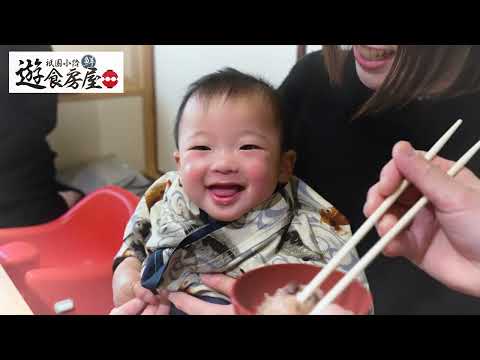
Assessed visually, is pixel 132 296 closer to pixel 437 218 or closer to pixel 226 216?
Answer: pixel 226 216

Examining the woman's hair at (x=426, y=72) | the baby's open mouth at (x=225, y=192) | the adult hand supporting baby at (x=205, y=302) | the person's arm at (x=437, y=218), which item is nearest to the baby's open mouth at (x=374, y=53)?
the woman's hair at (x=426, y=72)

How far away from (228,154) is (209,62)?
0.12 m

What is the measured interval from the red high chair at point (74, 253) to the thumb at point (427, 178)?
373 millimetres

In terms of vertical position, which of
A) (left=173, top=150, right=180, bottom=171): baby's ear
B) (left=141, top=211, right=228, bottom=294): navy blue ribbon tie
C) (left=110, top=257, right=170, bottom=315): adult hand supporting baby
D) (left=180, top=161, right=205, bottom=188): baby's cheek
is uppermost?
(left=173, top=150, right=180, bottom=171): baby's ear

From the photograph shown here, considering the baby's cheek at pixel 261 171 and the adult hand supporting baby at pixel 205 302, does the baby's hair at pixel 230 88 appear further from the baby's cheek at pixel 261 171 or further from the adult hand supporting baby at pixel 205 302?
the adult hand supporting baby at pixel 205 302

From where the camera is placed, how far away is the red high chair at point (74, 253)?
0.61 m

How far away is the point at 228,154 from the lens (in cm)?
53

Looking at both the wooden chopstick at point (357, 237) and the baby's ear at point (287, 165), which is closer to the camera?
the wooden chopstick at point (357, 237)

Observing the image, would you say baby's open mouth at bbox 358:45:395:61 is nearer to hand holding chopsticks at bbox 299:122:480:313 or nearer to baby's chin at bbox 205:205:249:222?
hand holding chopsticks at bbox 299:122:480:313

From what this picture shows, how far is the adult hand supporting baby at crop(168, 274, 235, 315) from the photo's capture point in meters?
0.54

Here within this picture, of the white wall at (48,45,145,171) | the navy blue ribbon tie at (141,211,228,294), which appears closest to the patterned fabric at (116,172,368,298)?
the navy blue ribbon tie at (141,211,228,294)

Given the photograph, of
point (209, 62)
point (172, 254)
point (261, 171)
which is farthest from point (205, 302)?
point (209, 62)
